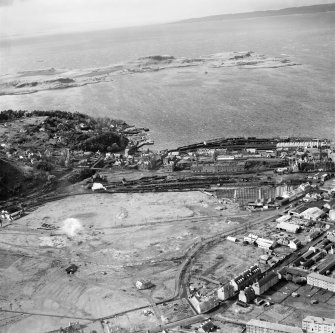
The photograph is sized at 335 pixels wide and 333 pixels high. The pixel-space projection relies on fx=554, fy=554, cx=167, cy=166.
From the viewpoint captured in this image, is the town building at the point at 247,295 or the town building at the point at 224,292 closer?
the town building at the point at 247,295

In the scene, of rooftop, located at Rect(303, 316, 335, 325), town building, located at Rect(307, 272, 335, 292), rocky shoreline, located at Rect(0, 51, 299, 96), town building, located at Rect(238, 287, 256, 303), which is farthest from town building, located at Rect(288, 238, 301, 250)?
rocky shoreline, located at Rect(0, 51, 299, 96)

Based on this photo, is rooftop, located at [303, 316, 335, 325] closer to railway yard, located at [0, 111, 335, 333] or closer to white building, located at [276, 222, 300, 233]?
railway yard, located at [0, 111, 335, 333]

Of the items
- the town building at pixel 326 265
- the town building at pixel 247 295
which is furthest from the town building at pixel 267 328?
the town building at pixel 326 265

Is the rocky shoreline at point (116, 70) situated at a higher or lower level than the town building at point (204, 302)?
higher

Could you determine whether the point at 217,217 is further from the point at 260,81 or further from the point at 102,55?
the point at 102,55

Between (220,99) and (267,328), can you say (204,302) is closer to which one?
(267,328)

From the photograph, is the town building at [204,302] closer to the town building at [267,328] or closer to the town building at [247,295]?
the town building at [247,295]

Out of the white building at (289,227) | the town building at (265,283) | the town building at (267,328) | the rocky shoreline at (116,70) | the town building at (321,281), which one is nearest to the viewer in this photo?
the town building at (267,328)
